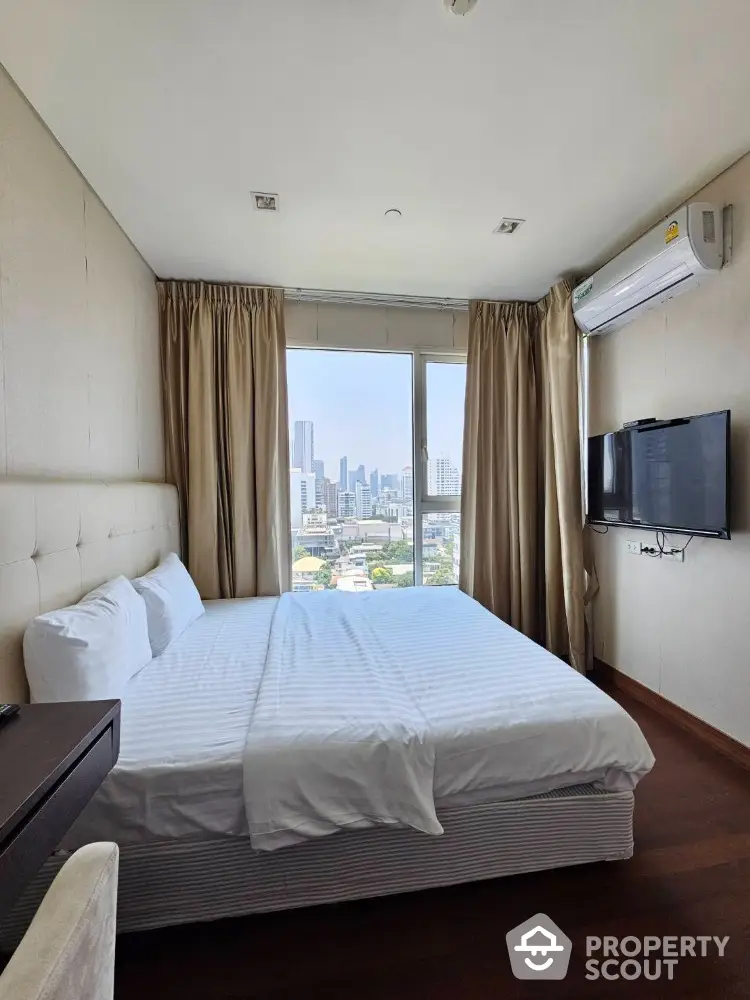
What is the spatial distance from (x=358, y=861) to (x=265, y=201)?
273 centimetres

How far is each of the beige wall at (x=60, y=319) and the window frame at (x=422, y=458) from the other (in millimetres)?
1928

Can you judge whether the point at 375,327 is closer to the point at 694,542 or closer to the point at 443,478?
the point at 443,478

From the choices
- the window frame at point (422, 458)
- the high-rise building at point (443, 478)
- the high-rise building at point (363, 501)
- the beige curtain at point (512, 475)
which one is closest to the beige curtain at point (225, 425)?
the high-rise building at point (363, 501)

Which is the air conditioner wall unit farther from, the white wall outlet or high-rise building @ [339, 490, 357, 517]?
high-rise building @ [339, 490, 357, 517]

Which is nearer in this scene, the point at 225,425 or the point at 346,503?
the point at 225,425

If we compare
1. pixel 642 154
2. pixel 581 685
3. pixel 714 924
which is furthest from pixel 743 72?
pixel 714 924

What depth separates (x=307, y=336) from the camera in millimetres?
3309

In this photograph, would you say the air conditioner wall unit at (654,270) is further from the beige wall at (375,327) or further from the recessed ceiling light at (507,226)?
the beige wall at (375,327)

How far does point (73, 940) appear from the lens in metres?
0.51

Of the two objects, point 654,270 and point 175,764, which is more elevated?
point 654,270

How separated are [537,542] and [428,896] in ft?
8.14

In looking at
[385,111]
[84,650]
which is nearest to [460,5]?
[385,111]

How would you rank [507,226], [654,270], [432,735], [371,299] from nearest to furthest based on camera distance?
[432,735], [654,270], [507,226], [371,299]

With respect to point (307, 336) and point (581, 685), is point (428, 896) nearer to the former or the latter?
point (581, 685)
